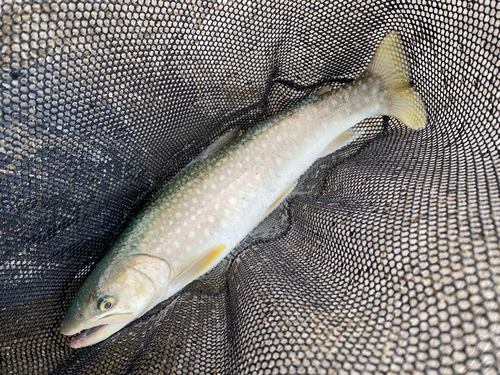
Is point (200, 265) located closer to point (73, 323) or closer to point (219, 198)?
point (219, 198)

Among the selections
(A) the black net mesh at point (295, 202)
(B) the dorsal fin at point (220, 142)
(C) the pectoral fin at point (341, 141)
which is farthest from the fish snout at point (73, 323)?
(C) the pectoral fin at point (341, 141)

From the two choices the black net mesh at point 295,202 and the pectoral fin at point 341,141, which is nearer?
the black net mesh at point 295,202

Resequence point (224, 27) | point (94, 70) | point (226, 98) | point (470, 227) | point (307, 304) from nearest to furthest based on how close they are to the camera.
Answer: point (470, 227)
point (307, 304)
point (94, 70)
point (224, 27)
point (226, 98)

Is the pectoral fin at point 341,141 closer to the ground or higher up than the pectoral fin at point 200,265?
higher up

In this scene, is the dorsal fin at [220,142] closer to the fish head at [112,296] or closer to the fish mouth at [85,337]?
Answer: the fish head at [112,296]

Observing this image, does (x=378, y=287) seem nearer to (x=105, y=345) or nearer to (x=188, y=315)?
(x=188, y=315)

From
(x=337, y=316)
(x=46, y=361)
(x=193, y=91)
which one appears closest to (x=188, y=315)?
(x=46, y=361)

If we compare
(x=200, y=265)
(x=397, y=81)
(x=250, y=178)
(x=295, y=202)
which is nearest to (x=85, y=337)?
(x=200, y=265)
